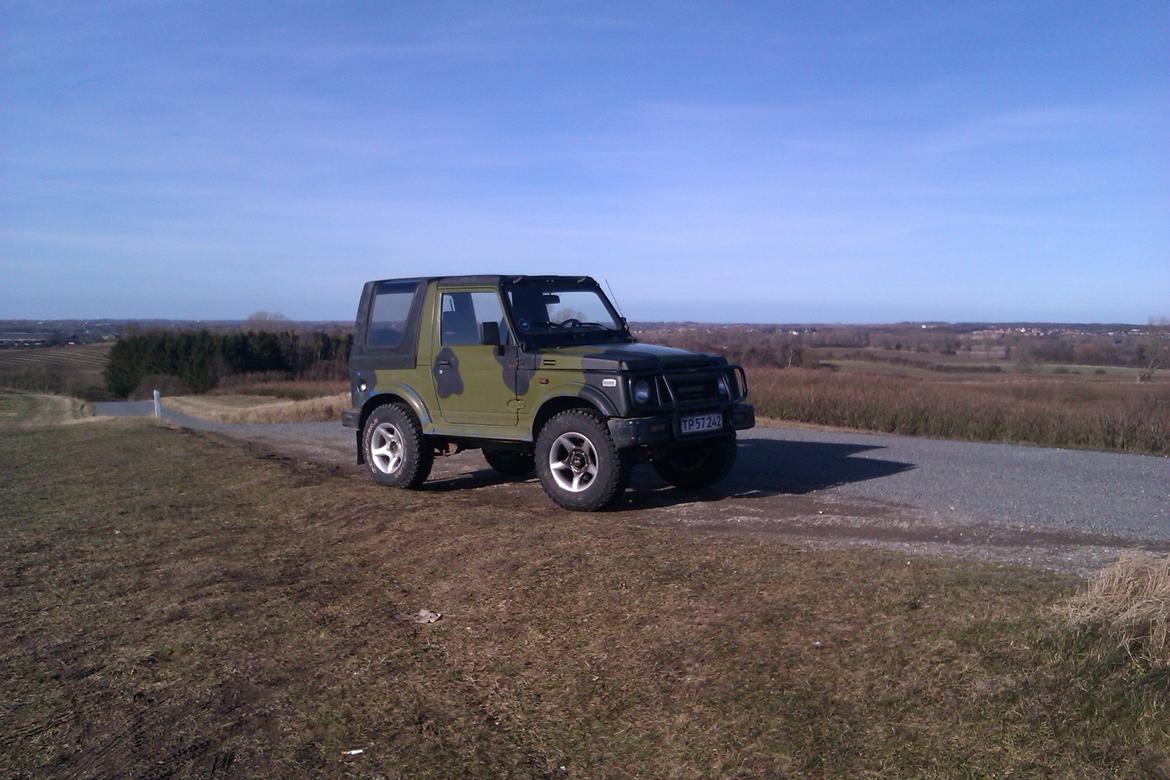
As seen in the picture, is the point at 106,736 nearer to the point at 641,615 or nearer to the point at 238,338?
the point at 641,615

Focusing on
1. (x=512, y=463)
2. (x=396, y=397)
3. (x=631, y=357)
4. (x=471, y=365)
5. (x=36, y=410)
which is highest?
(x=631, y=357)

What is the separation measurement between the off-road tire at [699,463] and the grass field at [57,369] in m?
48.2

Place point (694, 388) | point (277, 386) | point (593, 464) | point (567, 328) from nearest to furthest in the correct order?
point (593, 464) → point (694, 388) → point (567, 328) → point (277, 386)

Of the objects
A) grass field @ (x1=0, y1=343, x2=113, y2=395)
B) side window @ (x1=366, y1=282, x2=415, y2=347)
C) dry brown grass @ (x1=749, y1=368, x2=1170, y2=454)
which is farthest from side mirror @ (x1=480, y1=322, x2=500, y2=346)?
grass field @ (x1=0, y1=343, x2=113, y2=395)

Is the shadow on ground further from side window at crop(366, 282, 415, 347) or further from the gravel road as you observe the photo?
side window at crop(366, 282, 415, 347)

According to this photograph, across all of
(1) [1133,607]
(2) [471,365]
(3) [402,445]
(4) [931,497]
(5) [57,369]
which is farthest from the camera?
(5) [57,369]

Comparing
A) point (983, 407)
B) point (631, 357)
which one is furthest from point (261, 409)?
point (631, 357)

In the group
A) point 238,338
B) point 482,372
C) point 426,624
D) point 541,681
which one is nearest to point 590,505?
point 482,372

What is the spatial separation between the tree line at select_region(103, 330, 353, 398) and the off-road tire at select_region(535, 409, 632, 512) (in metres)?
57.9

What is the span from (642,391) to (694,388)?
70cm

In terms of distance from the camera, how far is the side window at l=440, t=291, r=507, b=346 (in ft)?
30.3

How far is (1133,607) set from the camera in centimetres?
438

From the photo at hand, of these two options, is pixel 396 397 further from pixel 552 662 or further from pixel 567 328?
pixel 552 662

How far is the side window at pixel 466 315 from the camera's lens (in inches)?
364
